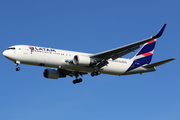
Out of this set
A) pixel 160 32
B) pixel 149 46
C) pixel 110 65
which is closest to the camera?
pixel 160 32

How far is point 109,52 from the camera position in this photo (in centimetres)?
4453

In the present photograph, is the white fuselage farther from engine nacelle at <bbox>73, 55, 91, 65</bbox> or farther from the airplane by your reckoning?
engine nacelle at <bbox>73, 55, 91, 65</bbox>

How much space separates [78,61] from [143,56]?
41.5 feet

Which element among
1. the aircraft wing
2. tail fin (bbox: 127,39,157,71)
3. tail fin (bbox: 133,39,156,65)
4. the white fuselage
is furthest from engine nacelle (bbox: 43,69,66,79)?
tail fin (bbox: 133,39,156,65)

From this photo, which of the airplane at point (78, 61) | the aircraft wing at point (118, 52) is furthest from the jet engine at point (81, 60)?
the aircraft wing at point (118, 52)

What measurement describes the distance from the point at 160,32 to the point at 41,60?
1552cm

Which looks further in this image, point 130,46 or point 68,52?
point 68,52

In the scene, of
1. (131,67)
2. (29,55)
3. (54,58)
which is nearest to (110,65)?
(131,67)

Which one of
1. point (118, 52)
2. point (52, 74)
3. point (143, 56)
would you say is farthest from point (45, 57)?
point (143, 56)

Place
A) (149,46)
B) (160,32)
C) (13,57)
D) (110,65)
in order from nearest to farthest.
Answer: (160,32), (13,57), (110,65), (149,46)

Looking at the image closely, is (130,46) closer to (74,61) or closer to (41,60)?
(74,61)

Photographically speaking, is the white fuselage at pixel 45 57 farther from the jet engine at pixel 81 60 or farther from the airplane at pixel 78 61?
the jet engine at pixel 81 60

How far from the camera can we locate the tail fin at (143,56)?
5064cm

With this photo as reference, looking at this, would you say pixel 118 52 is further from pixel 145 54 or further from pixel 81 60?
pixel 145 54
